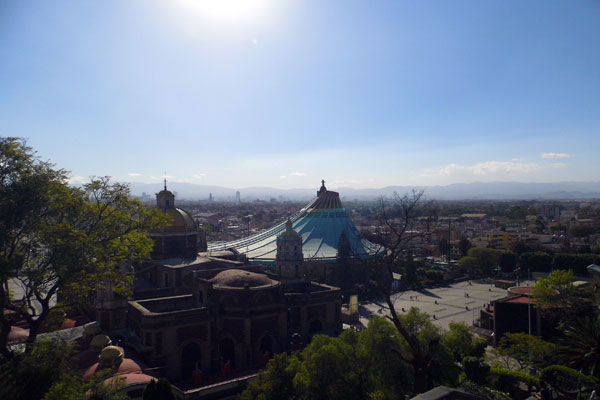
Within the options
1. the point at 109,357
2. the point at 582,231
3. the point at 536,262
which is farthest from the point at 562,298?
the point at 582,231

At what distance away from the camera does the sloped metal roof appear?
3344 centimetres

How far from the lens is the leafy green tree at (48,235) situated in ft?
32.8

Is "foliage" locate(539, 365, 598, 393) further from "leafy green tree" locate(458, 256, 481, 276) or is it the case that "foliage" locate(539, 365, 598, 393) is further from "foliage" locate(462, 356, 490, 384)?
"leafy green tree" locate(458, 256, 481, 276)

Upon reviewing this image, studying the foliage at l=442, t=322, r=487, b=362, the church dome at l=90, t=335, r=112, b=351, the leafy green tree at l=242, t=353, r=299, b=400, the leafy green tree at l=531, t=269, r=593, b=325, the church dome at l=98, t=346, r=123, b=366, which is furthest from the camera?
the leafy green tree at l=531, t=269, r=593, b=325

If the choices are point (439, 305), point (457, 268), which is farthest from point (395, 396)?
point (457, 268)

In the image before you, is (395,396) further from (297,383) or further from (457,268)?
(457,268)

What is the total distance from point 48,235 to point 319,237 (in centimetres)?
2798

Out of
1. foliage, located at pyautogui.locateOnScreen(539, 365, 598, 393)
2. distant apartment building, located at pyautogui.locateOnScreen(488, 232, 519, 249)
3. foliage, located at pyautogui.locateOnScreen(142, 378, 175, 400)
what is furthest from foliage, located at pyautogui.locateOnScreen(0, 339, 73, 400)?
distant apartment building, located at pyautogui.locateOnScreen(488, 232, 519, 249)

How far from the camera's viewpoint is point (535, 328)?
62.9 ft

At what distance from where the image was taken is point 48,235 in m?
10.4

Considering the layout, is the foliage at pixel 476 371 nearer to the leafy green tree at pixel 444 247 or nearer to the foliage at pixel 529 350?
the foliage at pixel 529 350

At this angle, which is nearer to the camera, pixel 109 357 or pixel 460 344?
pixel 109 357

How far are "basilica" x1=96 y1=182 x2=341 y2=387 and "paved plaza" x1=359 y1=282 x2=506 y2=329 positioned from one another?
6.26 m

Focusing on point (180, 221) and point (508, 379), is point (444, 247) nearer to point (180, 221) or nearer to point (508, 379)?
point (180, 221)
